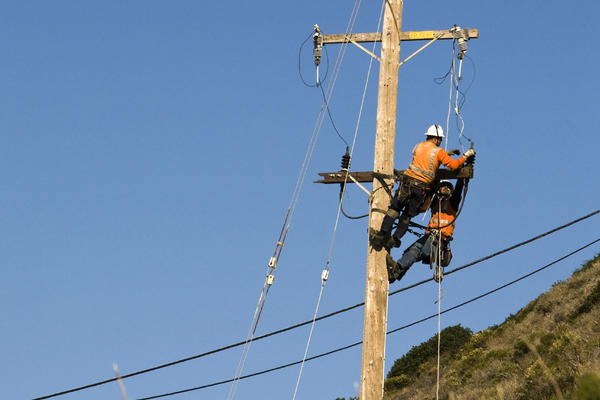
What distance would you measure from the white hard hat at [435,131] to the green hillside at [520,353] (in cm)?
585

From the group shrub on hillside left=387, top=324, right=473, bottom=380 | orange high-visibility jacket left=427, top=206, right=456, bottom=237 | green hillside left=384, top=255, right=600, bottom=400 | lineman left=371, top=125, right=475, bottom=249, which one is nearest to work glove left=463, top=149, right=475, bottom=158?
lineman left=371, top=125, right=475, bottom=249

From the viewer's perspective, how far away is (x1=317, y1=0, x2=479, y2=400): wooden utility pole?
12570 millimetres

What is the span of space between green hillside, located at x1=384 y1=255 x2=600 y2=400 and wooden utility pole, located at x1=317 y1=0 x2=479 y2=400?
596 centimetres

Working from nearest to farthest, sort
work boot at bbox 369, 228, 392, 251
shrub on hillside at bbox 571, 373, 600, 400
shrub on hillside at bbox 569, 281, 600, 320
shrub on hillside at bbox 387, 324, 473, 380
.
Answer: shrub on hillside at bbox 571, 373, 600, 400 → work boot at bbox 369, 228, 392, 251 → shrub on hillside at bbox 569, 281, 600, 320 → shrub on hillside at bbox 387, 324, 473, 380

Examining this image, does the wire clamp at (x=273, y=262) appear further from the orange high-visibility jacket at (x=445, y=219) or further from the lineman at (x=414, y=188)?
the orange high-visibility jacket at (x=445, y=219)

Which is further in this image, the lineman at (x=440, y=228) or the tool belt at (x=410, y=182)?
the lineman at (x=440, y=228)

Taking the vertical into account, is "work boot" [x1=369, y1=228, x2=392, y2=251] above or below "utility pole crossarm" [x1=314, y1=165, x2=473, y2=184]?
below

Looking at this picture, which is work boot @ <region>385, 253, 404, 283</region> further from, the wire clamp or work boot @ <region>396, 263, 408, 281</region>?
the wire clamp

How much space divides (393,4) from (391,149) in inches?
87.9

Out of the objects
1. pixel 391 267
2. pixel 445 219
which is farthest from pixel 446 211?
pixel 391 267

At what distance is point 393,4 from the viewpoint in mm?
14188

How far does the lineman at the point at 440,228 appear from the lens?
13938mm

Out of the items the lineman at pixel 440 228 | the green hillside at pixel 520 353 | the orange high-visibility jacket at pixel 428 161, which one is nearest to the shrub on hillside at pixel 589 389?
the orange high-visibility jacket at pixel 428 161

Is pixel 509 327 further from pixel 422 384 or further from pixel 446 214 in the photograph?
pixel 446 214
